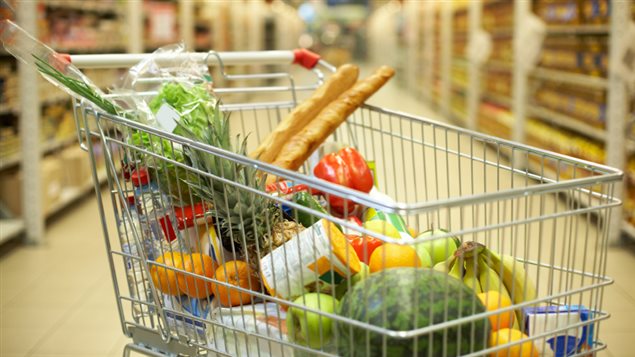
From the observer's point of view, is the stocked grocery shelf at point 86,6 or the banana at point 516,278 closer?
the banana at point 516,278

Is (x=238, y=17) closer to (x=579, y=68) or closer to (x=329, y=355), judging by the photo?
(x=579, y=68)

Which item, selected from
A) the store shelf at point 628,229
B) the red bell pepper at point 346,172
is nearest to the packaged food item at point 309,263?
the red bell pepper at point 346,172

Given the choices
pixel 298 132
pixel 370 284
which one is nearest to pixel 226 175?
pixel 370 284

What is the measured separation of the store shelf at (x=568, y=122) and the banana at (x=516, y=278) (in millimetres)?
3700

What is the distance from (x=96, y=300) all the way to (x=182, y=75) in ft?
6.30

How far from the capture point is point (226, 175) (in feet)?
5.20

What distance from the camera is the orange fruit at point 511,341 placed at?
1412 millimetres

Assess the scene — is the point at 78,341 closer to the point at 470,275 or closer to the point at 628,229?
the point at 470,275

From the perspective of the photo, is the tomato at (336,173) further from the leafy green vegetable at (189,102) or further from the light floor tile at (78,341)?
the light floor tile at (78,341)

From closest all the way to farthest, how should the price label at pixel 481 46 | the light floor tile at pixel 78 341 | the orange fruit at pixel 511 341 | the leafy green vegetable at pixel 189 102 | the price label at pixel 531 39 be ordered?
the orange fruit at pixel 511 341
the leafy green vegetable at pixel 189 102
the light floor tile at pixel 78 341
the price label at pixel 531 39
the price label at pixel 481 46

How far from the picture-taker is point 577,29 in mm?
5652

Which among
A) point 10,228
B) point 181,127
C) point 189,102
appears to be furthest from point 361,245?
point 10,228

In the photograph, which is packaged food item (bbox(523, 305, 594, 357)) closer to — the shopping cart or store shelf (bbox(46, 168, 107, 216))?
the shopping cart

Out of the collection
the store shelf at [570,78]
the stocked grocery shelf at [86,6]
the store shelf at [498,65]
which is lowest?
the store shelf at [498,65]
